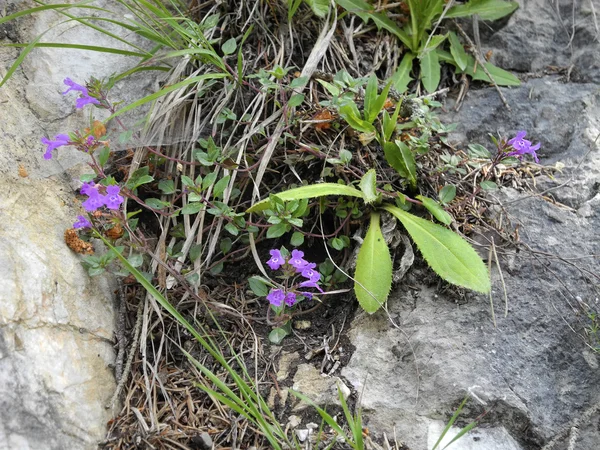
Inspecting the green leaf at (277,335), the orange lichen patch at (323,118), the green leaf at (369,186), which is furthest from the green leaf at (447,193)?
the green leaf at (277,335)

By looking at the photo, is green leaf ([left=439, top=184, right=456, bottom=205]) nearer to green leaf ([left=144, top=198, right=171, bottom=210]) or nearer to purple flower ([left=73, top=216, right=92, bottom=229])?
green leaf ([left=144, top=198, right=171, bottom=210])

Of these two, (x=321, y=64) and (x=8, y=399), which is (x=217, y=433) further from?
(x=321, y=64)

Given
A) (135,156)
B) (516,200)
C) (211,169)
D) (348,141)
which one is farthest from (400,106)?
(135,156)

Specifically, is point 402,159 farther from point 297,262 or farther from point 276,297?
point 276,297

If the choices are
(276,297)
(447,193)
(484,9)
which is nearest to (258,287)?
(276,297)

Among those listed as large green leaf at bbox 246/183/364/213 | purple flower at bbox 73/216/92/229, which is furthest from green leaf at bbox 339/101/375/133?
purple flower at bbox 73/216/92/229
